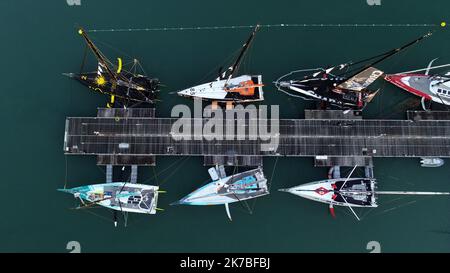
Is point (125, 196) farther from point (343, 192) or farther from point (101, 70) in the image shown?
point (343, 192)

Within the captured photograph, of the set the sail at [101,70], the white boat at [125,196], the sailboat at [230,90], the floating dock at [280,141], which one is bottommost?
the white boat at [125,196]

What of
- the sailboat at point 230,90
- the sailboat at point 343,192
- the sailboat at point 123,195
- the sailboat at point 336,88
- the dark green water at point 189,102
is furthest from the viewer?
the dark green water at point 189,102

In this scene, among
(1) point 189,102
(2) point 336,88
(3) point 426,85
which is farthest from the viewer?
(1) point 189,102

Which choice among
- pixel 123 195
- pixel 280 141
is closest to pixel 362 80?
pixel 280 141

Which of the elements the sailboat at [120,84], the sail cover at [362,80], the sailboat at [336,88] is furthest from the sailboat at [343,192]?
the sailboat at [120,84]

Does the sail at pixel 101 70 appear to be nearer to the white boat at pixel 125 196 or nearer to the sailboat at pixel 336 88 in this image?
the white boat at pixel 125 196
